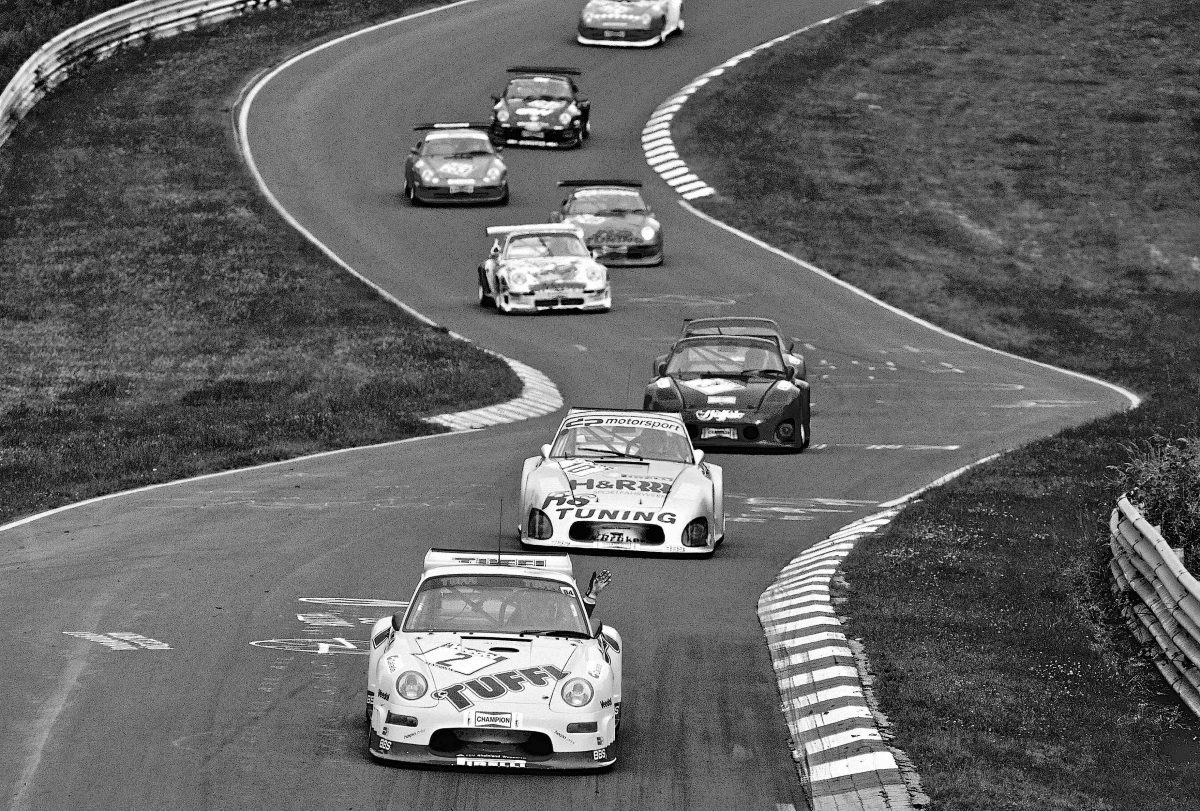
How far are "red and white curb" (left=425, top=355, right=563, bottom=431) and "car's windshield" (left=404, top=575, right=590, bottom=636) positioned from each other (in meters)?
14.6

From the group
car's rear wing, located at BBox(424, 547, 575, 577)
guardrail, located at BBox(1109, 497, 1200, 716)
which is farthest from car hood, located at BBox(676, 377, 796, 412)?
car's rear wing, located at BBox(424, 547, 575, 577)

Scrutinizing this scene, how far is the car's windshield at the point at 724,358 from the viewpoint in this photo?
26.2 metres

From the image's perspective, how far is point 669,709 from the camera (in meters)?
13.4

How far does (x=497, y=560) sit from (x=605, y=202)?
27138mm

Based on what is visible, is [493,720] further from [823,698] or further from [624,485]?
[624,485]

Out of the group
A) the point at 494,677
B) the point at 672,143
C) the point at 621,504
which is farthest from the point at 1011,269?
the point at 494,677

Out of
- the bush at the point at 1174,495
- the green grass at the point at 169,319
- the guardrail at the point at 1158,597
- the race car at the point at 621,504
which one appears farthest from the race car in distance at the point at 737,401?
the guardrail at the point at 1158,597

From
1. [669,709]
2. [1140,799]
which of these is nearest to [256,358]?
[669,709]

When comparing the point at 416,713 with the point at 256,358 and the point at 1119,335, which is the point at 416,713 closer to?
the point at 256,358

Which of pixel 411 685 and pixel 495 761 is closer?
pixel 495 761

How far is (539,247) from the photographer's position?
35.8 m

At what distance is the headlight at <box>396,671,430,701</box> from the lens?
1187cm

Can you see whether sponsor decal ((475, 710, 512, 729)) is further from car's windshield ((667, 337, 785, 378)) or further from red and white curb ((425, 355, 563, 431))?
red and white curb ((425, 355, 563, 431))

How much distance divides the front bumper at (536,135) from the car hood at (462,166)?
510 cm
